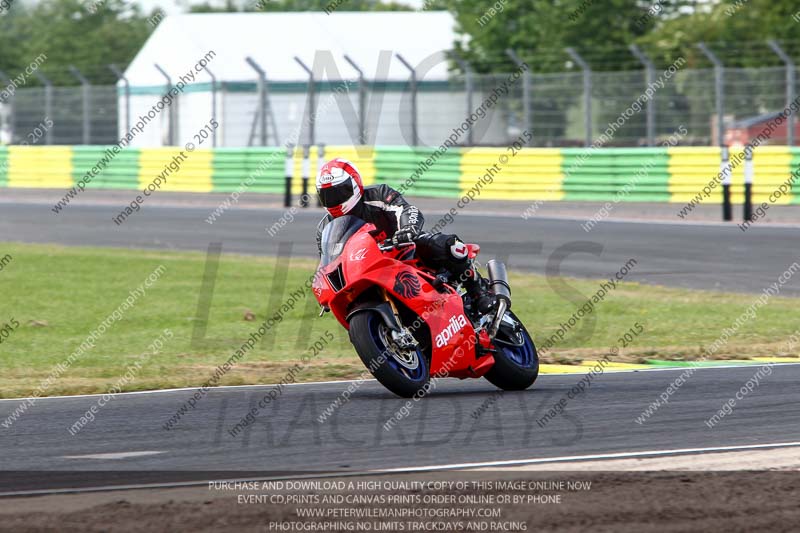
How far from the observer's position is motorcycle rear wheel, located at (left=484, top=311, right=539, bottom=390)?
29.1 feet

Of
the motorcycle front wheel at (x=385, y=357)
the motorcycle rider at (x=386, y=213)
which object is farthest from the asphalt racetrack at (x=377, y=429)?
the motorcycle rider at (x=386, y=213)

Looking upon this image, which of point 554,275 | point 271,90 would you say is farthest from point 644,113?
point 271,90

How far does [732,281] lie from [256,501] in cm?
1131

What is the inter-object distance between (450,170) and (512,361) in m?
20.4

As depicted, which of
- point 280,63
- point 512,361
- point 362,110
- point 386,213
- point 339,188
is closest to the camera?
point 339,188

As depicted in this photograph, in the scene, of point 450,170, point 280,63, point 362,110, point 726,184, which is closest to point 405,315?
point 726,184

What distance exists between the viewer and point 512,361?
29.3ft

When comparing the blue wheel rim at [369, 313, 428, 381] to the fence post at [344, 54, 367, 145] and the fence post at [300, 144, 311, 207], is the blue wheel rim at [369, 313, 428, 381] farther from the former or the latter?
the fence post at [344, 54, 367, 145]

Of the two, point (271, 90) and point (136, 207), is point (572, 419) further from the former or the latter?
point (271, 90)

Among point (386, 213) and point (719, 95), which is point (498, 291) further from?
point (719, 95)

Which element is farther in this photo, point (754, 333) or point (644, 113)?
point (644, 113)

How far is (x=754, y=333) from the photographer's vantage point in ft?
40.1

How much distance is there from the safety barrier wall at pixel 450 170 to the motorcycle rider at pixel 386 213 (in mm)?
16054

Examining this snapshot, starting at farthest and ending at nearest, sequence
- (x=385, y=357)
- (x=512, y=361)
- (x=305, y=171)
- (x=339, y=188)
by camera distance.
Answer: (x=305, y=171)
(x=512, y=361)
(x=339, y=188)
(x=385, y=357)
